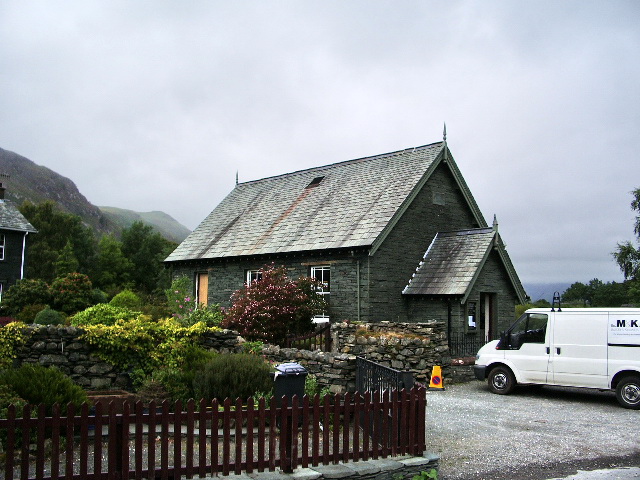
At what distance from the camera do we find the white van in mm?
13305

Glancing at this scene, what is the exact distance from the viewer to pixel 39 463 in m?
6.29

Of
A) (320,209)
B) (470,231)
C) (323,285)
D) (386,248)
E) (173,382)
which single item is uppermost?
(320,209)

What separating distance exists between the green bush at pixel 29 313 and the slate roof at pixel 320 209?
7.64 m

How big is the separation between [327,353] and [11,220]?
35.2 meters

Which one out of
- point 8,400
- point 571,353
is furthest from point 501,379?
point 8,400

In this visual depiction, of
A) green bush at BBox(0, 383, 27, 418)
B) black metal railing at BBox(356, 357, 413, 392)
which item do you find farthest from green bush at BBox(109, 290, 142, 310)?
green bush at BBox(0, 383, 27, 418)

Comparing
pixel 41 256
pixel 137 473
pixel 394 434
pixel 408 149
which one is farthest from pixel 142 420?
pixel 41 256

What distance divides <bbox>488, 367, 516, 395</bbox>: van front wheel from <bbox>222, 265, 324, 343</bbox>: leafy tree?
700 centimetres

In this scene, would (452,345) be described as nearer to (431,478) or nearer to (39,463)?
(431,478)

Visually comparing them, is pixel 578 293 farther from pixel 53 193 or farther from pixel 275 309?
pixel 53 193

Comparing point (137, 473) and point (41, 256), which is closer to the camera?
Result: point (137, 473)

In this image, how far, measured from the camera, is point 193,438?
699cm

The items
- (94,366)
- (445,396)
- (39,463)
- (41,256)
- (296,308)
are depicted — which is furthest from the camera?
(41,256)

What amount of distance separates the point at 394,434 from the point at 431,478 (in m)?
0.73
